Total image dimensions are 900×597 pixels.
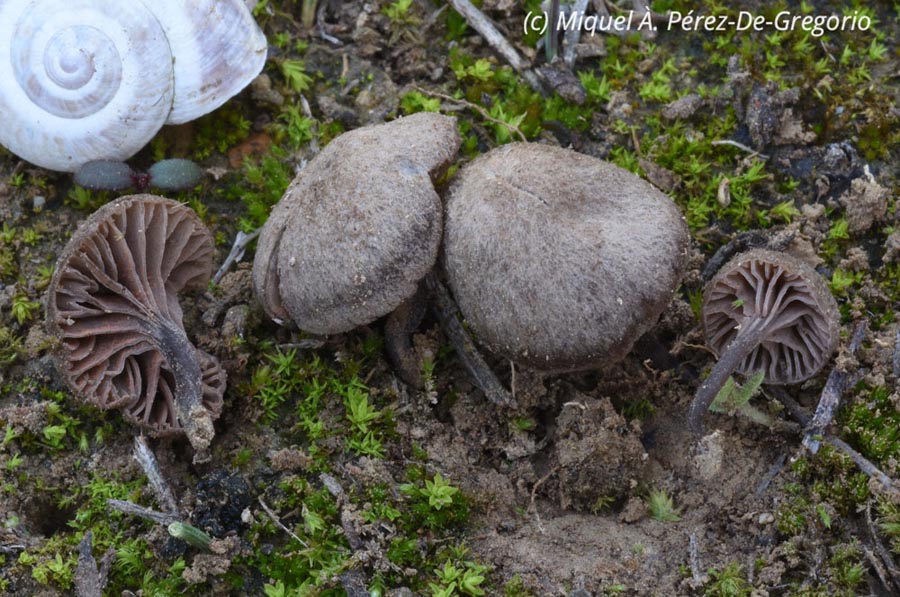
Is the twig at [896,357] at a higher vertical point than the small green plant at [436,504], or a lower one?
higher

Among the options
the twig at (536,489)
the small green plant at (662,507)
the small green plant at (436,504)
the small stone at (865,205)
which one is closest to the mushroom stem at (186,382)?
the small green plant at (436,504)

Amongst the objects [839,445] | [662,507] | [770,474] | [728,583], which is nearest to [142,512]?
[662,507]

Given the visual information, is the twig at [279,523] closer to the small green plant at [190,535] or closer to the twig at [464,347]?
the small green plant at [190,535]

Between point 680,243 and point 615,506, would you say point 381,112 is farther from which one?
point 615,506

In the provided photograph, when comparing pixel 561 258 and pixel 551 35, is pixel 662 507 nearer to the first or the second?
pixel 561 258

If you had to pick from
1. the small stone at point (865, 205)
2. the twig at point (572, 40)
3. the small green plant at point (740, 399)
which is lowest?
the small green plant at point (740, 399)

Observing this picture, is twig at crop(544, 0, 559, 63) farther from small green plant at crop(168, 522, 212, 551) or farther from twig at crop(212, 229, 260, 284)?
small green plant at crop(168, 522, 212, 551)
